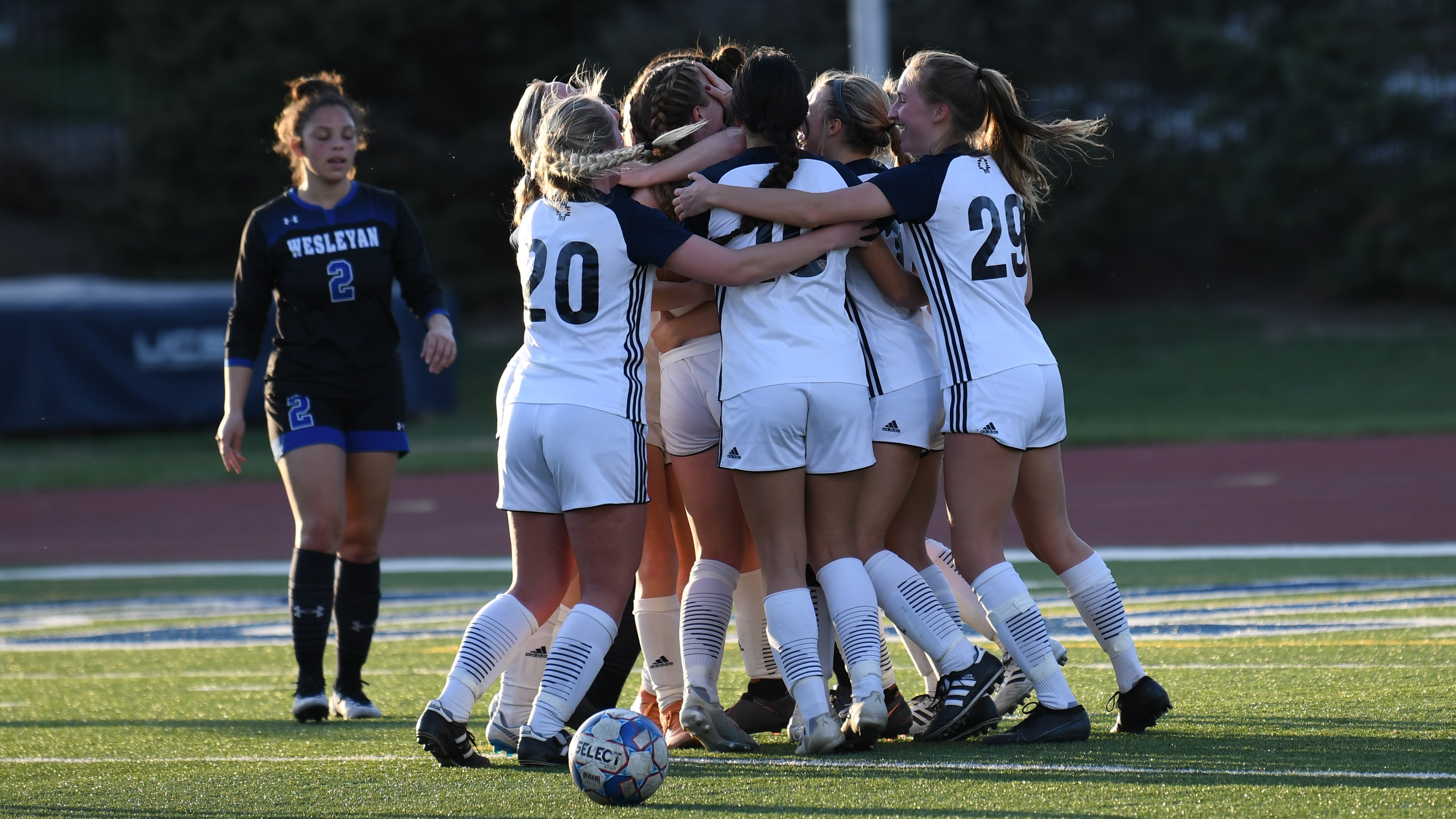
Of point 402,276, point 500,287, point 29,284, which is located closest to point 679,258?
point 402,276

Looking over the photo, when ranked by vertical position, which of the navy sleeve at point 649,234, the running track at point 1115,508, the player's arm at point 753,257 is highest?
the navy sleeve at point 649,234

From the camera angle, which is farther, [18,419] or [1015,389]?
[18,419]

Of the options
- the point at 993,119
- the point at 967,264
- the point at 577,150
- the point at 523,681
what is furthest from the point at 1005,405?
the point at 523,681

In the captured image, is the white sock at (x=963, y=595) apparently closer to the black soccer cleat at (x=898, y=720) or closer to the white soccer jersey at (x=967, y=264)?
the black soccer cleat at (x=898, y=720)

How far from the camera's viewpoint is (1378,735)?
4.21 m

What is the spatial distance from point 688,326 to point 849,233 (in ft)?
2.00

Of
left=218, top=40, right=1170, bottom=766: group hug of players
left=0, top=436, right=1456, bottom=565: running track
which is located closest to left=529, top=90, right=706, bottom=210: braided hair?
left=218, top=40, right=1170, bottom=766: group hug of players

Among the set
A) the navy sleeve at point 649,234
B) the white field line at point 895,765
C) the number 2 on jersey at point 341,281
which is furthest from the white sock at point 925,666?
the number 2 on jersey at point 341,281

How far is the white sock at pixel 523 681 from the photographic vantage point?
4.53m

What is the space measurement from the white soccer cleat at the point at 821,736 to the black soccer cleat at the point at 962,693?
0.32 meters

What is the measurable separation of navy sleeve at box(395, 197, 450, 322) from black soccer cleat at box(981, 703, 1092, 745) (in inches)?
103

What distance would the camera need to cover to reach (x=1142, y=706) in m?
4.37

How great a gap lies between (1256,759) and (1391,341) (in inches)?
881

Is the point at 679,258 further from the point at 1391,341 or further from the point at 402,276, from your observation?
the point at 1391,341
